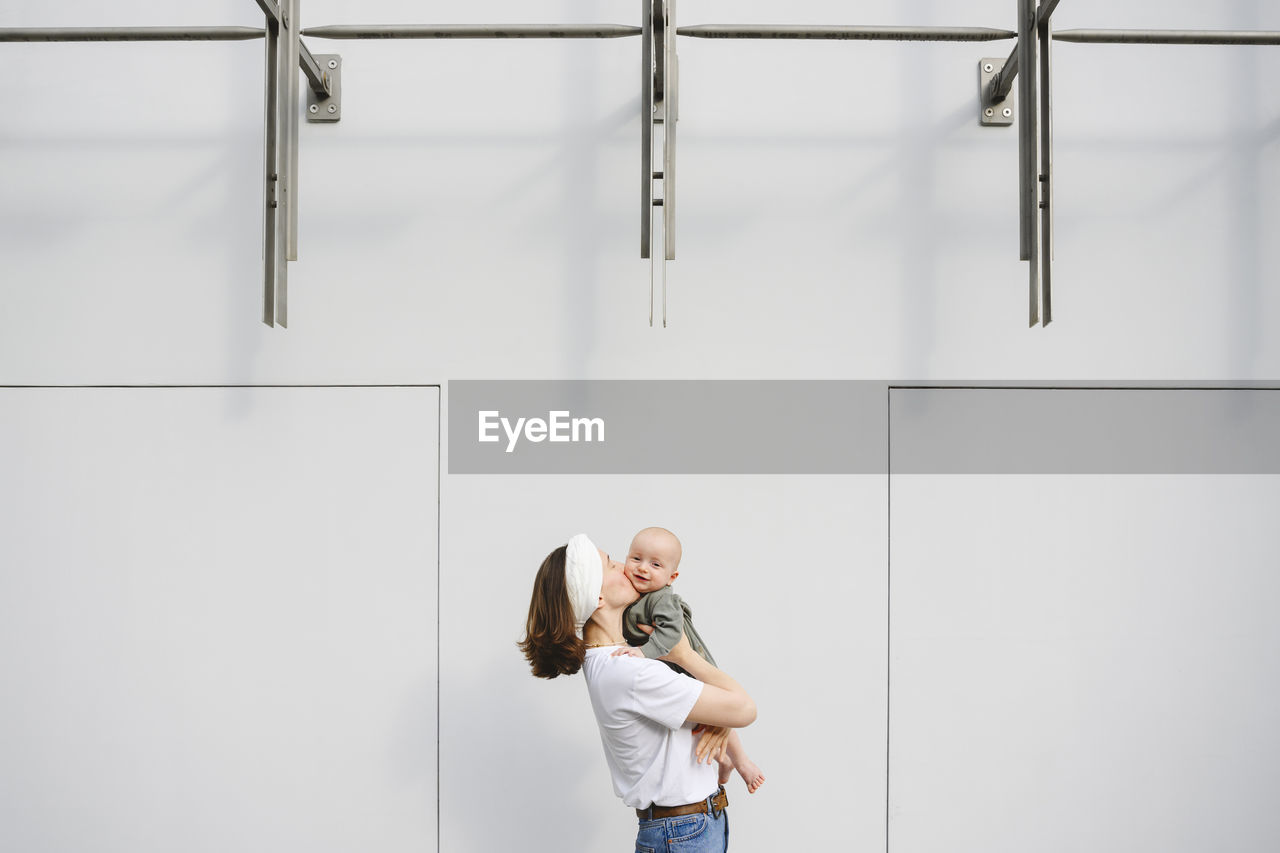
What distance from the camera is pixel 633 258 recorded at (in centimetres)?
318

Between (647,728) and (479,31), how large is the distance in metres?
2.04

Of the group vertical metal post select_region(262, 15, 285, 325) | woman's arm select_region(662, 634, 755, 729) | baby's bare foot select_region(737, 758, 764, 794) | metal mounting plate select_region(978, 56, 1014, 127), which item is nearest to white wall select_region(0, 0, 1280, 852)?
metal mounting plate select_region(978, 56, 1014, 127)

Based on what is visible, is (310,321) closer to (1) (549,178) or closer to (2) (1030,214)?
(1) (549,178)

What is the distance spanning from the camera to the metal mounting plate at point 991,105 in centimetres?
320

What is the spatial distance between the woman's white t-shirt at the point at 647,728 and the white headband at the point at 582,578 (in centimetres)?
11

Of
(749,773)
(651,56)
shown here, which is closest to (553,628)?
(749,773)

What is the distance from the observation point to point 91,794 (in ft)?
10.3

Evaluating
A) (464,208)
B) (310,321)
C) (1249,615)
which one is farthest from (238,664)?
(1249,615)

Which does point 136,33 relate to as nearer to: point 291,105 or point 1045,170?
point 291,105

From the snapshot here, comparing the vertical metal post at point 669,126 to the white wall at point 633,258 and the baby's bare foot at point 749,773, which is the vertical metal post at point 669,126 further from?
the baby's bare foot at point 749,773

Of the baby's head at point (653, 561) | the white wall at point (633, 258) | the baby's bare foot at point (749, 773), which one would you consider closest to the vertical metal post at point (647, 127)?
the white wall at point (633, 258)

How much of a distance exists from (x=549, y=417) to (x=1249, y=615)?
2.43 metres

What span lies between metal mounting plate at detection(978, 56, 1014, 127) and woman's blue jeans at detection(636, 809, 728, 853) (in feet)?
7.85

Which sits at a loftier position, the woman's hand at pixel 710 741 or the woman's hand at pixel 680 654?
the woman's hand at pixel 680 654
